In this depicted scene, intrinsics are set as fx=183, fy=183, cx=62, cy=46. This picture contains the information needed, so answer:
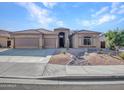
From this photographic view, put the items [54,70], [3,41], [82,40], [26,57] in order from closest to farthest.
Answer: [54,70]
[26,57]
[82,40]
[3,41]

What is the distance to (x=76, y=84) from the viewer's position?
26.9 feet

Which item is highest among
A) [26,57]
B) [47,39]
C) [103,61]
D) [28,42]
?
[47,39]

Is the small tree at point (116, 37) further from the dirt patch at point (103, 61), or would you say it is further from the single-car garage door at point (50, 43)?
the single-car garage door at point (50, 43)

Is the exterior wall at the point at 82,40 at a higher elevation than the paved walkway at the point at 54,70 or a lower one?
higher

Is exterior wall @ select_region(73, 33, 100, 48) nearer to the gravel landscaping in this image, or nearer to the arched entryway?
the arched entryway

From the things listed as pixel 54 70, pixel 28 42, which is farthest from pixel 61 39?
pixel 54 70

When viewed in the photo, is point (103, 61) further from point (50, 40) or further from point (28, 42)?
point (28, 42)

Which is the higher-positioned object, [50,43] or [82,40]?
[82,40]

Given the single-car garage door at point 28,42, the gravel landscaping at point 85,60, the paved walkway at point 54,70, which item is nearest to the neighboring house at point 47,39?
the single-car garage door at point 28,42

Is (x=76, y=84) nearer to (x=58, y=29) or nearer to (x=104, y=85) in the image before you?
(x=104, y=85)

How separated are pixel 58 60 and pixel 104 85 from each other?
23.7ft

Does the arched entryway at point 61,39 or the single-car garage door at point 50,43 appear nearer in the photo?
the single-car garage door at point 50,43

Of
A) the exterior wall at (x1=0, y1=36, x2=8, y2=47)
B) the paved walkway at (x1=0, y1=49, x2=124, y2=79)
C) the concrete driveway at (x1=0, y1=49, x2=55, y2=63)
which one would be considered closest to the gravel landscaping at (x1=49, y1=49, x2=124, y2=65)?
the concrete driveway at (x1=0, y1=49, x2=55, y2=63)

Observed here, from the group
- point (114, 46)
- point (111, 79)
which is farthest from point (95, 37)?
point (111, 79)
